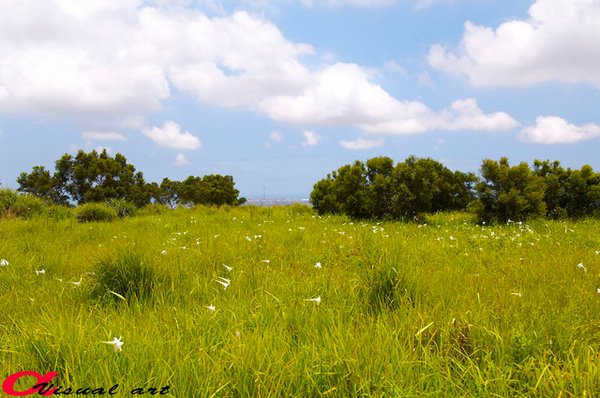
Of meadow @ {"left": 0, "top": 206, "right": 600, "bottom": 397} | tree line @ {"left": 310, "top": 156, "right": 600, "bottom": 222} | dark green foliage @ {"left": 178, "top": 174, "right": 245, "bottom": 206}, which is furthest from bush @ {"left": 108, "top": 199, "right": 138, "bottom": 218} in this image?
dark green foliage @ {"left": 178, "top": 174, "right": 245, "bottom": 206}

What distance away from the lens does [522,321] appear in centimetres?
321

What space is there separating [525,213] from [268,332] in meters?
12.9

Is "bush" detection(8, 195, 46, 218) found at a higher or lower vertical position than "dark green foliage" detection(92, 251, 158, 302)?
higher

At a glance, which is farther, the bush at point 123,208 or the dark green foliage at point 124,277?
the bush at point 123,208

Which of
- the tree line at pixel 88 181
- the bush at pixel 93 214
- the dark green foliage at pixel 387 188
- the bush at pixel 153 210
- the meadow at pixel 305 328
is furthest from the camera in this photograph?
the tree line at pixel 88 181

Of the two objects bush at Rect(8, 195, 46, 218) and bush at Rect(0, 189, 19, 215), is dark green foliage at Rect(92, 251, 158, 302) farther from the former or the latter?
bush at Rect(0, 189, 19, 215)

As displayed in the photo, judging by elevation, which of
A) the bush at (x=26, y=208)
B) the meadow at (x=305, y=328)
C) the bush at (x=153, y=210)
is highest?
the bush at (x=26, y=208)

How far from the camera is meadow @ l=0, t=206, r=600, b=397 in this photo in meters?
2.26

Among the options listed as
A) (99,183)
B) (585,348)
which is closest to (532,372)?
(585,348)

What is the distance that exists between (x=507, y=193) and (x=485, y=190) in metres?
0.69

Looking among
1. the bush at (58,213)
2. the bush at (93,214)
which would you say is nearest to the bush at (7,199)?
the bush at (58,213)

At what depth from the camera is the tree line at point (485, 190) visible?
43.1 feet

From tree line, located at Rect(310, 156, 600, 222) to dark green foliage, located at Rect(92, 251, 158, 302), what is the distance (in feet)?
34.3

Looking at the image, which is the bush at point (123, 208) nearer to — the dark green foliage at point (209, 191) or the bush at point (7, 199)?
the bush at point (7, 199)
